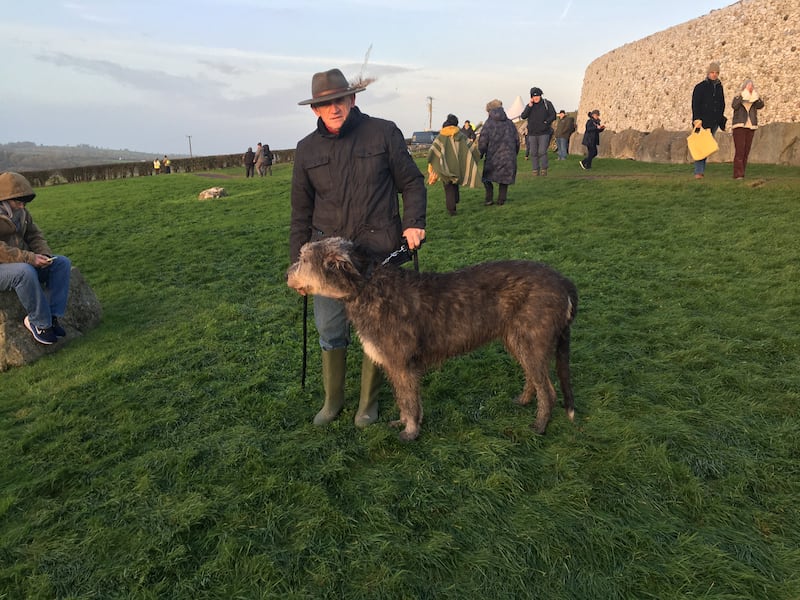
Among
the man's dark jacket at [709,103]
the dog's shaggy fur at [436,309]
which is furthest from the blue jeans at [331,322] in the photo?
the man's dark jacket at [709,103]

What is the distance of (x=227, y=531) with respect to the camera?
343 cm

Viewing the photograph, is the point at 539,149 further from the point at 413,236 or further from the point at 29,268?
the point at 29,268

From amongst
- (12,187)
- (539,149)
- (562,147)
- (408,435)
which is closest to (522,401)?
(408,435)

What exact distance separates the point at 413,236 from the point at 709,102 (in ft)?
46.5

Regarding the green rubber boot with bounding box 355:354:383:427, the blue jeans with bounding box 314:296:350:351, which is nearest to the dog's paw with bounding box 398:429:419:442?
the green rubber boot with bounding box 355:354:383:427

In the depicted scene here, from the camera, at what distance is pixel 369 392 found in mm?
4965

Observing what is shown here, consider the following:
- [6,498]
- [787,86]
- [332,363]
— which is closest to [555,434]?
[332,363]

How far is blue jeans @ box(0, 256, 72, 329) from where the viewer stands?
252 inches

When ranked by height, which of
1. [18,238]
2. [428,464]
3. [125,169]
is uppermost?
[125,169]

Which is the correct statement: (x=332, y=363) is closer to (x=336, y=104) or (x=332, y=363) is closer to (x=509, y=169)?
(x=336, y=104)

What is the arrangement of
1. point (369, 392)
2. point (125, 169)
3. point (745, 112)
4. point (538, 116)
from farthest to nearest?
point (125, 169) < point (538, 116) < point (745, 112) < point (369, 392)

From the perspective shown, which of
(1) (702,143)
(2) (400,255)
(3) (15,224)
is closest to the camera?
(2) (400,255)

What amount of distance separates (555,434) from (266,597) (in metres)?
2.83

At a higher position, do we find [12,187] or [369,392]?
[12,187]
